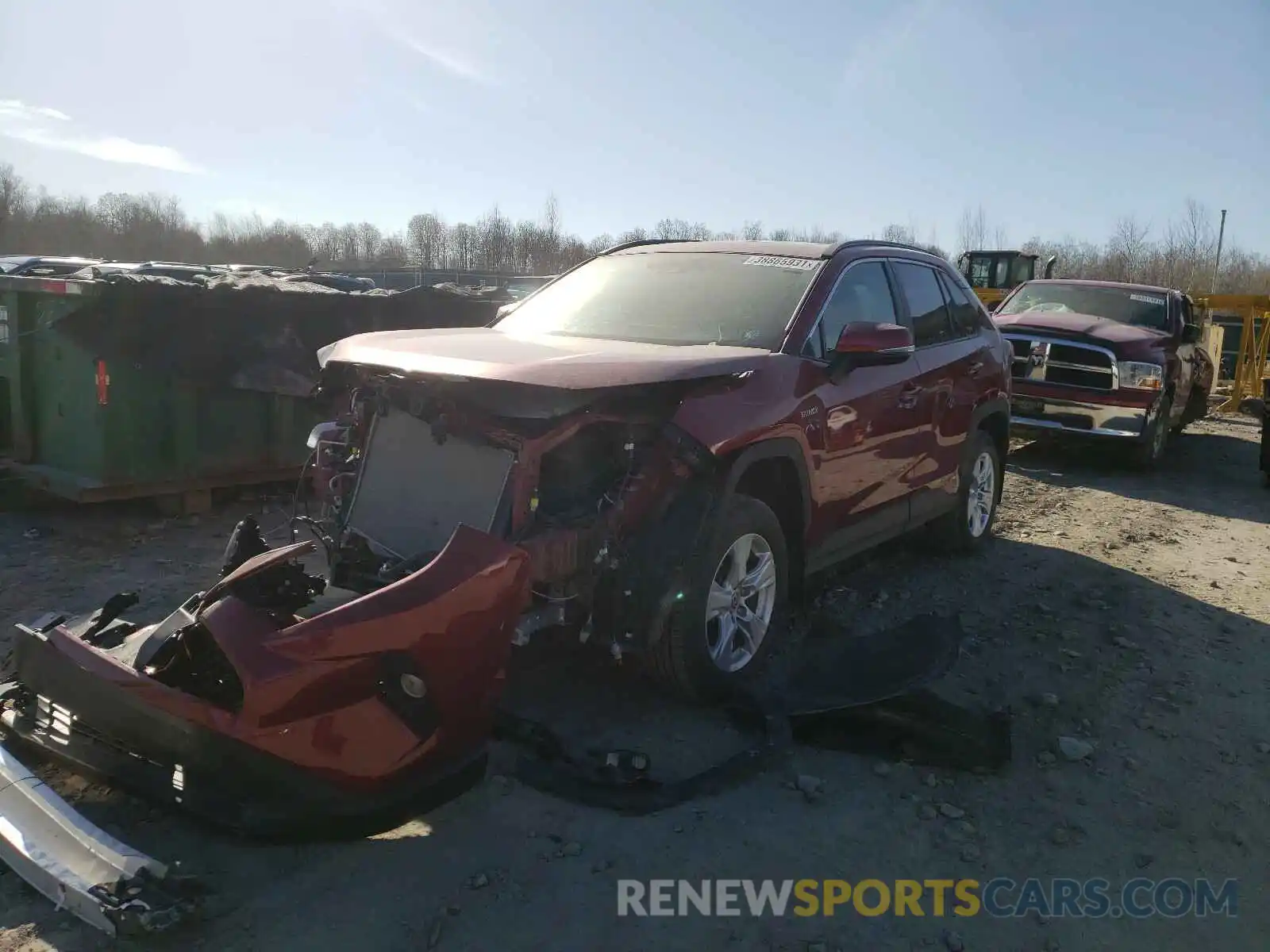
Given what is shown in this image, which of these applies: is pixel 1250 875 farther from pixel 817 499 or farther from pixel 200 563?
pixel 200 563

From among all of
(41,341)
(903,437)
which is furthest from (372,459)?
(41,341)

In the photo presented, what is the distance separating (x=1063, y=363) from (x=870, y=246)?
241 inches

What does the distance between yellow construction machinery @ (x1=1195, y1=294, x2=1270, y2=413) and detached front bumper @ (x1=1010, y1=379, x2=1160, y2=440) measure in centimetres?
601

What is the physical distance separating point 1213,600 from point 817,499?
325 centimetres

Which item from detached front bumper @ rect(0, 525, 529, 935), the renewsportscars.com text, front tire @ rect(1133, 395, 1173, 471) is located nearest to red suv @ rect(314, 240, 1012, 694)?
detached front bumper @ rect(0, 525, 529, 935)

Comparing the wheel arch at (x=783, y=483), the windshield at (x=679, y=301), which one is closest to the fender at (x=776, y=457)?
the wheel arch at (x=783, y=483)

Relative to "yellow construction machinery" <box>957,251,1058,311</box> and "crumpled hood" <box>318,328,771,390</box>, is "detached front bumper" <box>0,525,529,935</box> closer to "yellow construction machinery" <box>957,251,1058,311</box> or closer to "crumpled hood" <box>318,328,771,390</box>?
"crumpled hood" <box>318,328,771,390</box>

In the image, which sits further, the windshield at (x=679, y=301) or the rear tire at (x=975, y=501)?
the rear tire at (x=975, y=501)

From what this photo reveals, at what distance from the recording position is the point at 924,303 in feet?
18.7

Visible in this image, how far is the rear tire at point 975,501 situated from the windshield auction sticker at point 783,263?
2141mm

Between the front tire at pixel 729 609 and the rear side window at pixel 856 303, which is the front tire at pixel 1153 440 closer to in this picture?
the rear side window at pixel 856 303

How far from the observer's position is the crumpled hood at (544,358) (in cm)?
336

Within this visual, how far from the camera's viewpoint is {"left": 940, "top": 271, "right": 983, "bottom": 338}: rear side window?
6.12 m

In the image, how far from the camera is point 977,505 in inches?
265
